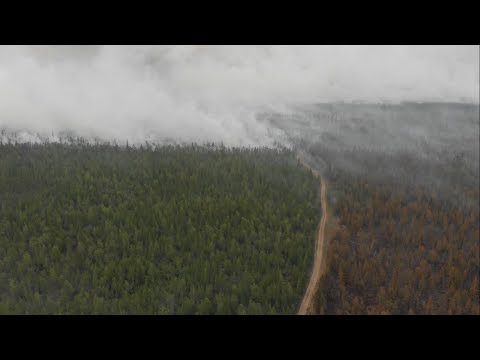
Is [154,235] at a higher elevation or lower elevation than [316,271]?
higher

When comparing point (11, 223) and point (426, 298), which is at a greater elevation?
point (11, 223)

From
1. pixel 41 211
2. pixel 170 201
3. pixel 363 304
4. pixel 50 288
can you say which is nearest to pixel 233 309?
pixel 363 304

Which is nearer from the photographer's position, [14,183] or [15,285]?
[15,285]

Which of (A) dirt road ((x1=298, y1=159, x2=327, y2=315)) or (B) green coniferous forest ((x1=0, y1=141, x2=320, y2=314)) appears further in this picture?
(A) dirt road ((x1=298, y1=159, x2=327, y2=315))

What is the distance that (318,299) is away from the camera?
51188mm

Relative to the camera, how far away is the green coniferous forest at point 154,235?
163 ft

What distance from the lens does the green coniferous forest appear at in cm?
4966

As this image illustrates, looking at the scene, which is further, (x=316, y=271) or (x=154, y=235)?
(x=154, y=235)

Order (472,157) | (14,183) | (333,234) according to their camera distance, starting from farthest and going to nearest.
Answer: (472,157) < (14,183) < (333,234)

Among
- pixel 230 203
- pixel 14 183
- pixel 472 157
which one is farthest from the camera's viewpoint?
pixel 472 157

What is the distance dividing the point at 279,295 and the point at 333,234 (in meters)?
21.2

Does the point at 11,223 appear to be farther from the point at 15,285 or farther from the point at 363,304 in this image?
the point at 363,304

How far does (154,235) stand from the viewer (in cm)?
6556

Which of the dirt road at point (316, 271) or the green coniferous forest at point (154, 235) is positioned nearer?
the green coniferous forest at point (154, 235)
